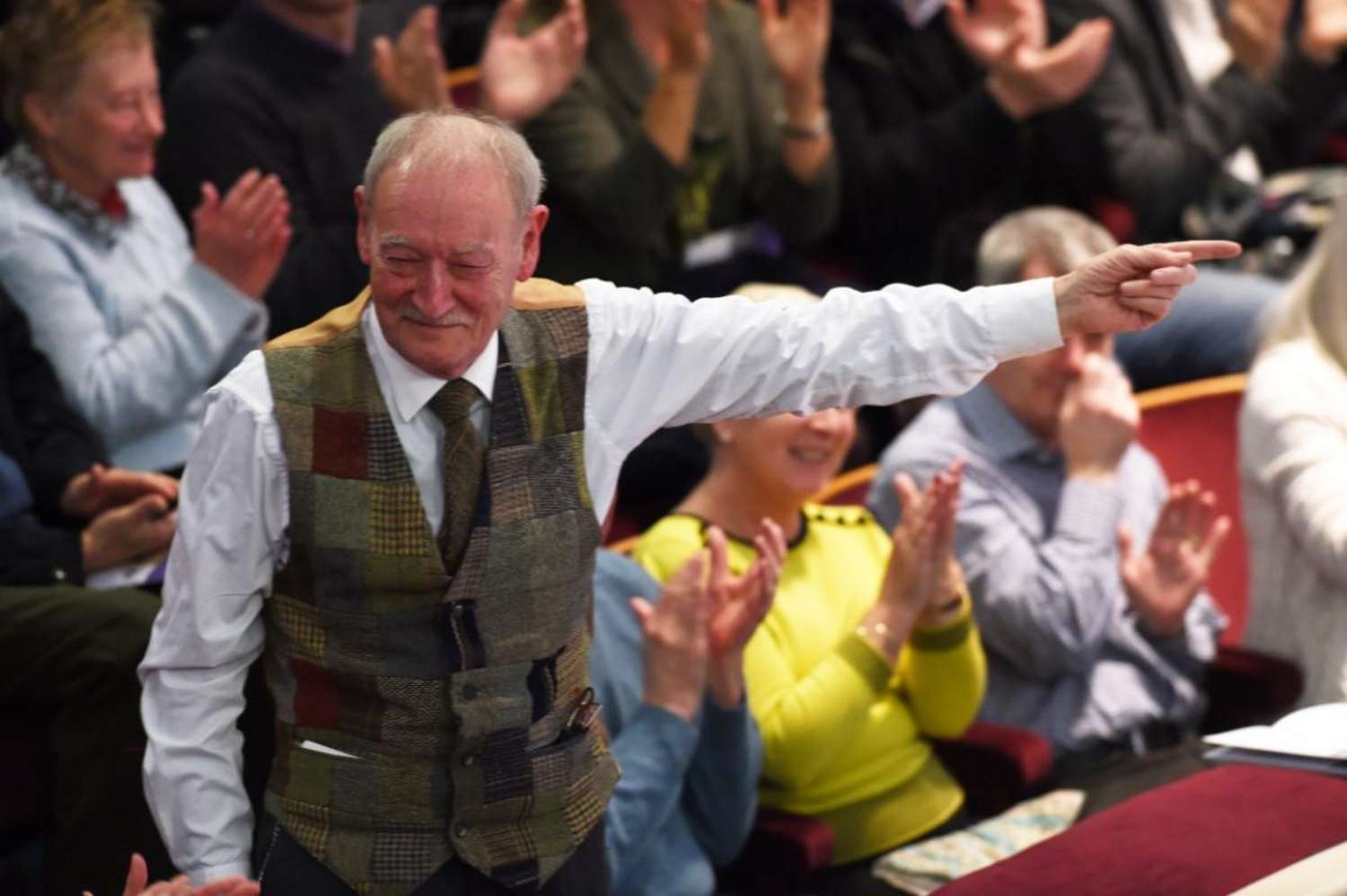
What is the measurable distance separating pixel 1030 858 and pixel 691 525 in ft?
2.28

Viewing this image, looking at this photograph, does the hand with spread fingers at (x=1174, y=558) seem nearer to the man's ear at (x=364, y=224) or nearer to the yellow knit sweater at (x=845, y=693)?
the yellow knit sweater at (x=845, y=693)

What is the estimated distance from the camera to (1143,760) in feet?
9.02

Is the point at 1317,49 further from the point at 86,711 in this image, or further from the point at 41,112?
the point at 86,711

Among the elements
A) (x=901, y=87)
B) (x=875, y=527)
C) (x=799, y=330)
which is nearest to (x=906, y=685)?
(x=875, y=527)

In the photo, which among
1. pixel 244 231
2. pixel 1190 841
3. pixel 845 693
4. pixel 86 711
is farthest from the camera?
pixel 244 231

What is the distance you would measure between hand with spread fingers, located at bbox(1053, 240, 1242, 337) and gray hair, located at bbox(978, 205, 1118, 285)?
1.08 meters

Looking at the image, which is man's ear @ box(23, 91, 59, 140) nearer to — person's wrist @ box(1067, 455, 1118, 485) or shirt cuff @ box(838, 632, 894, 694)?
shirt cuff @ box(838, 632, 894, 694)

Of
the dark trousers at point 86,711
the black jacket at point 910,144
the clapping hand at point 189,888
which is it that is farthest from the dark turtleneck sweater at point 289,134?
the clapping hand at point 189,888

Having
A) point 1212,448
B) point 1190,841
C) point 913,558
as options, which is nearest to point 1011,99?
point 1212,448

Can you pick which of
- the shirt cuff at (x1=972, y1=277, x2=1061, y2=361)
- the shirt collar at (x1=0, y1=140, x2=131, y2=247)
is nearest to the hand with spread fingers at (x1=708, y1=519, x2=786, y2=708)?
the shirt cuff at (x1=972, y1=277, x2=1061, y2=361)

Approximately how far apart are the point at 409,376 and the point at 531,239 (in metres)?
0.15

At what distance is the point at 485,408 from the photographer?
5.79 feet

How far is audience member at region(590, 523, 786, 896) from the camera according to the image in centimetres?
226

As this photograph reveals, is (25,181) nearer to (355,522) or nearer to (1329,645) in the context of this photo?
(355,522)
